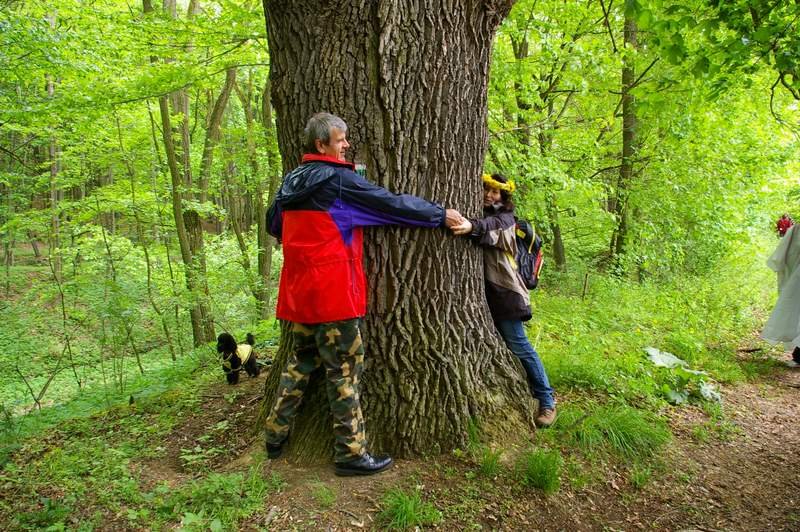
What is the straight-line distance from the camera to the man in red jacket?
2730 millimetres

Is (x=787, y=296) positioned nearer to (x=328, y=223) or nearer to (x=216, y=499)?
(x=328, y=223)

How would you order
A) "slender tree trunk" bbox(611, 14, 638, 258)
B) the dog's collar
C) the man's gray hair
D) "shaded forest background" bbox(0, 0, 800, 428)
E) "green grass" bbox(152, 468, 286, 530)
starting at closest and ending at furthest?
"green grass" bbox(152, 468, 286, 530) < the man's gray hair < the dog's collar < "shaded forest background" bbox(0, 0, 800, 428) < "slender tree trunk" bbox(611, 14, 638, 258)

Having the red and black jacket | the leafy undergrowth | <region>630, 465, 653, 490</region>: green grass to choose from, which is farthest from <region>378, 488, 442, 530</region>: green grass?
<region>630, 465, 653, 490</region>: green grass

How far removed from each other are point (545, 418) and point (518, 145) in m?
4.39

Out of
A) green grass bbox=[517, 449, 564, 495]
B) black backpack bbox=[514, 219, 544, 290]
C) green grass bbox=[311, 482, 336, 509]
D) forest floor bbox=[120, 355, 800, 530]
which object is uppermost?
black backpack bbox=[514, 219, 544, 290]

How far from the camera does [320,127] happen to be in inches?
106

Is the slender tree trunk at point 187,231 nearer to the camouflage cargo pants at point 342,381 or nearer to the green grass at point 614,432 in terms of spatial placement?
the camouflage cargo pants at point 342,381

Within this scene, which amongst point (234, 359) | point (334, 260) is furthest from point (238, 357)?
point (334, 260)

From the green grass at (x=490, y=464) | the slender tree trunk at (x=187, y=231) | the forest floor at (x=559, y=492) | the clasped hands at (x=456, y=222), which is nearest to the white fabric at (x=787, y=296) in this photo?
the forest floor at (x=559, y=492)

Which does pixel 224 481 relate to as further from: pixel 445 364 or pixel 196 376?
pixel 196 376

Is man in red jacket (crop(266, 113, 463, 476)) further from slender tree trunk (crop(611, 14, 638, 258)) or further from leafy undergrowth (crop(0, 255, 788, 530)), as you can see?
slender tree trunk (crop(611, 14, 638, 258))

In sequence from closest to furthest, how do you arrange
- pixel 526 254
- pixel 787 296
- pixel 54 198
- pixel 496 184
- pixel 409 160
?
pixel 409 160, pixel 496 184, pixel 526 254, pixel 787 296, pixel 54 198

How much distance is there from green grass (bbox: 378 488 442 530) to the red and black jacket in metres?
1.08

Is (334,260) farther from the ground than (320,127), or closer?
closer
